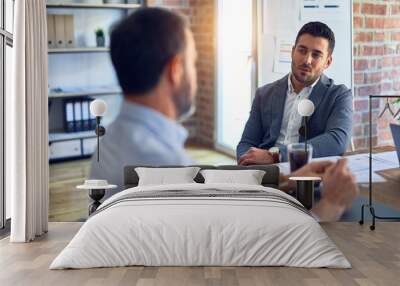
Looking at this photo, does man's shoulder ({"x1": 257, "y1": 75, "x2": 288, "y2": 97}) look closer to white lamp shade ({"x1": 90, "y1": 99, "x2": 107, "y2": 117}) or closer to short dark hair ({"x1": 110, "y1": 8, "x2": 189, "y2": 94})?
short dark hair ({"x1": 110, "y1": 8, "x2": 189, "y2": 94})

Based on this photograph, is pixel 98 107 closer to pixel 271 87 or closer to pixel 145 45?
pixel 145 45

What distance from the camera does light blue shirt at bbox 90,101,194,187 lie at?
21.1 ft

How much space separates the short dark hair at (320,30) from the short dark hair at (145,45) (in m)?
1.07

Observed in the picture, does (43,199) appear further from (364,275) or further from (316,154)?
(364,275)

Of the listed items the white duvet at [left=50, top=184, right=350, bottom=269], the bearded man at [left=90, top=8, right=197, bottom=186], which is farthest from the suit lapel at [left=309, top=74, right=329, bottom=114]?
the white duvet at [left=50, top=184, right=350, bottom=269]

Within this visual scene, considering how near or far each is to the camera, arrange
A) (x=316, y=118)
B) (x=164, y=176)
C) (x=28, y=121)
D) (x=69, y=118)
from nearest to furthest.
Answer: (x=28, y=121), (x=164, y=176), (x=316, y=118), (x=69, y=118)

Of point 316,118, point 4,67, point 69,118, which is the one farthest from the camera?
point 69,118

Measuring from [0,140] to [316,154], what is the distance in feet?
8.93

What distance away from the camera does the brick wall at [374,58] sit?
6800 mm

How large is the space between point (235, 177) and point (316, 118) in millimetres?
904

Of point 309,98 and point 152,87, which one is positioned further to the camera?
point 309,98

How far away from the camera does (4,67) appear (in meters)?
6.32

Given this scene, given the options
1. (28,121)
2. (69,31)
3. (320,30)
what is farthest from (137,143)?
(320,30)

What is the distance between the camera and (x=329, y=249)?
15.9 ft
